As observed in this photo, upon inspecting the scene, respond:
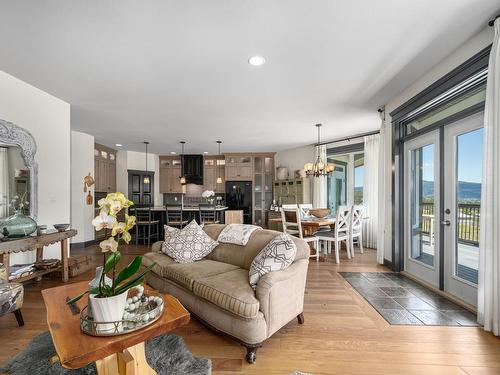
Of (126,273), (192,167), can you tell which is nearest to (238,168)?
(192,167)

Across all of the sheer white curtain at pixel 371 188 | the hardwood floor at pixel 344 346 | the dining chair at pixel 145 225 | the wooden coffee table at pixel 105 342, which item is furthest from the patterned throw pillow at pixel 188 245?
the sheer white curtain at pixel 371 188

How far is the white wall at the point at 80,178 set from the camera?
563 cm

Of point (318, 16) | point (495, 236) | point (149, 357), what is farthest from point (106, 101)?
point (495, 236)

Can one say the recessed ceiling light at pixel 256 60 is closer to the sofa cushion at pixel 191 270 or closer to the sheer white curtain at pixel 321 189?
the sofa cushion at pixel 191 270

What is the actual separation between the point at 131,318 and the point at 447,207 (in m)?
3.54

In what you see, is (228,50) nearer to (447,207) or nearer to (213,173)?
(447,207)

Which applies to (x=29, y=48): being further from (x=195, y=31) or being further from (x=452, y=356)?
(x=452, y=356)

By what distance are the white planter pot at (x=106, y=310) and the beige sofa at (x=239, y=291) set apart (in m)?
0.86

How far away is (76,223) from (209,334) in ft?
16.8

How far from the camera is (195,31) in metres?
2.20

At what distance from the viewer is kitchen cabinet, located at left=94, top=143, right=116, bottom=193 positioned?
667 cm

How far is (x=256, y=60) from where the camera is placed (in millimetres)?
2660

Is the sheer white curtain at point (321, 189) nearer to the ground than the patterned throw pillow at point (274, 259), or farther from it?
farther from it

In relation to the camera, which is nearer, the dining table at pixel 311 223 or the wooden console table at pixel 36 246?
the wooden console table at pixel 36 246
